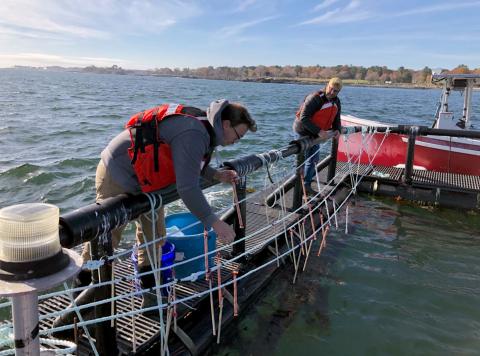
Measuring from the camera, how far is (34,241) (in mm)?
1304

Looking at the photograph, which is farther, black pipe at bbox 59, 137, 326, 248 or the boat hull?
the boat hull

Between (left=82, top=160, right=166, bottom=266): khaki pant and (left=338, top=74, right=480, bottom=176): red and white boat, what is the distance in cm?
644

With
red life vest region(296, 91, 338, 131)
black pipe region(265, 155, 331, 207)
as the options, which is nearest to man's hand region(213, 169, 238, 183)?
black pipe region(265, 155, 331, 207)

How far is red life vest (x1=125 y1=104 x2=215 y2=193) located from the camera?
2537mm

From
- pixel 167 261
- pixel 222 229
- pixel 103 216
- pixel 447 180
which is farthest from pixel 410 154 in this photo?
pixel 103 216

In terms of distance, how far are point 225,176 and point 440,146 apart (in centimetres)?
795

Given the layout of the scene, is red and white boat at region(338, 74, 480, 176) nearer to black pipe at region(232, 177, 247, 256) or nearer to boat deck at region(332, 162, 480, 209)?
boat deck at region(332, 162, 480, 209)

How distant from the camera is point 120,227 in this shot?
2.85 m

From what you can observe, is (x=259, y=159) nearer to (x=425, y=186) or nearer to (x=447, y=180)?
(x=425, y=186)

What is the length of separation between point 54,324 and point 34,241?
2.05 m

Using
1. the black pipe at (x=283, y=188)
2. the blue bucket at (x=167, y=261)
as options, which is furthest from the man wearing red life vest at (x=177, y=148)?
the black pipe at (x=283, y=188)

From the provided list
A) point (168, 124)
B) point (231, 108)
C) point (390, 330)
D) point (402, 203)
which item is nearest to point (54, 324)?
point (168, 124)

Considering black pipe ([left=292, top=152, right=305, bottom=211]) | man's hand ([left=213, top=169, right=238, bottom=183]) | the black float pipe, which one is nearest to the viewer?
the black float pipe

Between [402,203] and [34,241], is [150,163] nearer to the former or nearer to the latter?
[34,241]
